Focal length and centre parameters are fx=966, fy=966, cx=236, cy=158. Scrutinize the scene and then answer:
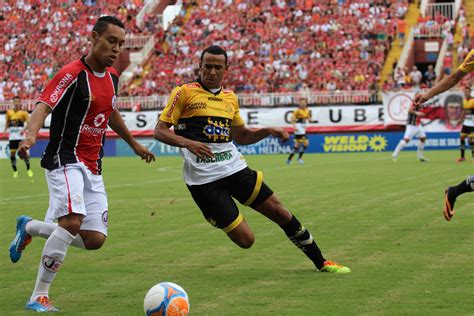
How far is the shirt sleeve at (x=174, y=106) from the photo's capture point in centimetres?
927

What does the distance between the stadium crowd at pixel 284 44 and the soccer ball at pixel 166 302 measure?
37.6m

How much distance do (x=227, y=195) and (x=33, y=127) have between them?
258 cm

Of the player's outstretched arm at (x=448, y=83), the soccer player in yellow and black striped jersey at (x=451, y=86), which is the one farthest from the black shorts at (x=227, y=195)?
the player's outstretched arm at (x=448, y=83)

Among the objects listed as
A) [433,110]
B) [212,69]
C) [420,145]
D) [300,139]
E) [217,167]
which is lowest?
[300,139]

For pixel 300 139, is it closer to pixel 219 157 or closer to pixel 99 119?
pixel 219 157

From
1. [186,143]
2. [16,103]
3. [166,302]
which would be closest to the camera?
[166,302]

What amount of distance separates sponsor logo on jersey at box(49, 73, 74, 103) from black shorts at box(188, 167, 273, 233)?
6.60 ft

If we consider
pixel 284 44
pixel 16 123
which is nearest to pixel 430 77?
pixel 284 44

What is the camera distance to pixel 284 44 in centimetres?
4928

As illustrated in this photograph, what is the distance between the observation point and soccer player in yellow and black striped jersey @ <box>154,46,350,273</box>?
9.22 meters

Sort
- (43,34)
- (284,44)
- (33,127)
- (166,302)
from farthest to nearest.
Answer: (43,34)
(284,44)
(33,127)
(166,302)

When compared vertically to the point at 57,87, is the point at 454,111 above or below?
below

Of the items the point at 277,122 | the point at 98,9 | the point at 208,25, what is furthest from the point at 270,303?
the point at 98,9

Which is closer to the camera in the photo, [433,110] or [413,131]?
[413,131]
